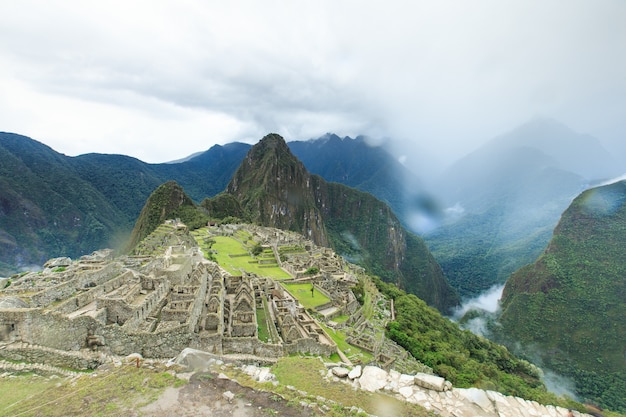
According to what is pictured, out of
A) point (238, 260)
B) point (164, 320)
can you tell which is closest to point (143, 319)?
point (164, 320)

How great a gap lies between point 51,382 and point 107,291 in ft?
29.3

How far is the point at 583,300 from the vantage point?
10356 cm

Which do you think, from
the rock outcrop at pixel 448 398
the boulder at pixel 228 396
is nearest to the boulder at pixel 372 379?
the rock outcrop at pixel 448 398

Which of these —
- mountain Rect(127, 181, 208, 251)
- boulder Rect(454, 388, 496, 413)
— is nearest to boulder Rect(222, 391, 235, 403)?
boulder Rect(454, 388, 496, 413)

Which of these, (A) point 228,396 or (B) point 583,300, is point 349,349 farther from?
(B) point 583,300

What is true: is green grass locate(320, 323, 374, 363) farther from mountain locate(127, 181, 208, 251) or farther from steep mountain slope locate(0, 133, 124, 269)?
steep mountain slope locate(0, 133, 124, 269)

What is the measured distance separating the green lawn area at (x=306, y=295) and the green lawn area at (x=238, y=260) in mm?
3651

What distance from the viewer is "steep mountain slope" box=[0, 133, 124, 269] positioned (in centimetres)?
12925

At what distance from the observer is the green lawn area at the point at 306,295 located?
36.4 m

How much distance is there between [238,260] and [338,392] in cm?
4313

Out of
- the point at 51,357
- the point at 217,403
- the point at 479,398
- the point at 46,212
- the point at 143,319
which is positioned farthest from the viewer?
the point at 46,212

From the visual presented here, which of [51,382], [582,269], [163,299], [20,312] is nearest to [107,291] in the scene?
[163,299]

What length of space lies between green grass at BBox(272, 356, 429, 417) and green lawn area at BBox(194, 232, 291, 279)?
2896cm

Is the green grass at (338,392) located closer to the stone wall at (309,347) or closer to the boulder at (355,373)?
the boulder at (355,373)
